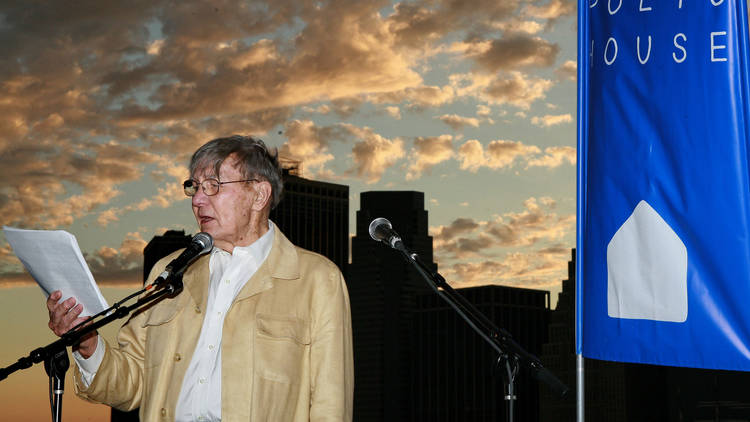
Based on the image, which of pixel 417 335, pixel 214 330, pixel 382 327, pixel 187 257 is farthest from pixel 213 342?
pixel 382 327

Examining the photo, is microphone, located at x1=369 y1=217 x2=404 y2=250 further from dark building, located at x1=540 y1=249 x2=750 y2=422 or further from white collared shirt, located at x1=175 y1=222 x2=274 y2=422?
dark building, located at x1=540 y1=249 x2=750 y2=422

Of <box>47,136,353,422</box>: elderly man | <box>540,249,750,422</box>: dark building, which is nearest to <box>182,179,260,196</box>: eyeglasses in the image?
<box>47,136,353,422</box>: elderly man

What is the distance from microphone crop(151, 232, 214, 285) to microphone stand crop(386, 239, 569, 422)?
68 cm

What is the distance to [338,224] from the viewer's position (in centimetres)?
10081

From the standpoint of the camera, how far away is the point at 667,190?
11.1ft

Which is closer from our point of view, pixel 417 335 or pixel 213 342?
pixel 213 342

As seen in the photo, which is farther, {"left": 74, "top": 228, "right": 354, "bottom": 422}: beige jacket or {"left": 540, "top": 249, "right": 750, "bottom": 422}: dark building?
{"left": 540, "top": 249, "right": 750, "bottom": 422}: dark building

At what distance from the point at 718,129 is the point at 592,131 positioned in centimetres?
55

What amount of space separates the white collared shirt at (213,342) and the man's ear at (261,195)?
0.42ft

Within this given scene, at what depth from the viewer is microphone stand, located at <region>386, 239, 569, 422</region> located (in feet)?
9.57

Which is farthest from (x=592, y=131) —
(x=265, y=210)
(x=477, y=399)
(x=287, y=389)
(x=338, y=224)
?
(x=477, y=399)

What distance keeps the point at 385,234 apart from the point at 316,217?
314 feet

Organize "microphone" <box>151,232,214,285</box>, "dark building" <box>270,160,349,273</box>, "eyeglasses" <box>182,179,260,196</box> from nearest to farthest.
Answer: "microphone" <box>151,232,214,285</box> → "eyeglasses" <box>182,179,260,196</box> → "dark building" <box>270,160,349,273</box>

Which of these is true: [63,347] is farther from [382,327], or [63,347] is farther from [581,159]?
[382,327]
